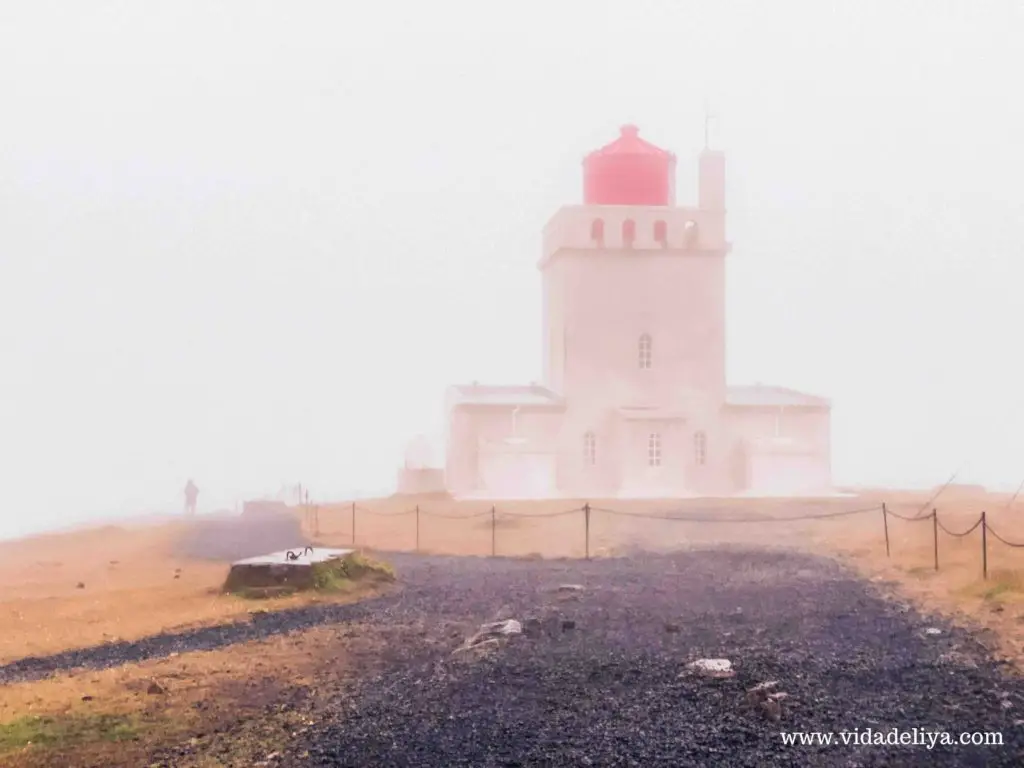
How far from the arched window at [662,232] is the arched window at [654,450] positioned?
5416 millimetres

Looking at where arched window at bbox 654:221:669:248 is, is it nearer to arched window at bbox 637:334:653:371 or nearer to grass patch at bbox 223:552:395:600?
arched window at bbox 637:334:653:371

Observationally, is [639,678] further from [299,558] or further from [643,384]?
[643,384]

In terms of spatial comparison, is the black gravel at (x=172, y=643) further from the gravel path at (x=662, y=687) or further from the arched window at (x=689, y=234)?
the arched window at (x=689, y=234)

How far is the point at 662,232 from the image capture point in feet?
97.6

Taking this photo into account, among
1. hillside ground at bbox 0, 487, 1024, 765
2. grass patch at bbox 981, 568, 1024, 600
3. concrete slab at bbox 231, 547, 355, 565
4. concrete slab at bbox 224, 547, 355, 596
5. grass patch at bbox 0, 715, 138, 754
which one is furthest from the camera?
concrete slab at bbox 231, 547, 355, 565

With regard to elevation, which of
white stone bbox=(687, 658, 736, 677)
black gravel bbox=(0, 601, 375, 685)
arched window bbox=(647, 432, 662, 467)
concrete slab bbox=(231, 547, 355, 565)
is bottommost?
black gravel bbox=(0, 601, 375, 685)

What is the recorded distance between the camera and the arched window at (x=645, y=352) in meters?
30.0

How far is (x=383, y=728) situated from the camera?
7328 millimetres

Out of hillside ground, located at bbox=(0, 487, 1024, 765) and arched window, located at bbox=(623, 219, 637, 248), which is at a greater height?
arched window, located at bbox=(623, 219, 637, 248)

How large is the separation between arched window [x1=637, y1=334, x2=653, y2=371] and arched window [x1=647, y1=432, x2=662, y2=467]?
2123 millimetres

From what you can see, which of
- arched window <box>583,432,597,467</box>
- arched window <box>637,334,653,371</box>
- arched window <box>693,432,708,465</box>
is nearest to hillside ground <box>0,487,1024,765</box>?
arched window <box>583,432,597,467</box>

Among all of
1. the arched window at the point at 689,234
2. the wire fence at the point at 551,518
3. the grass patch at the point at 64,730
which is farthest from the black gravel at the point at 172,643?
the arched window at the point at 689,234

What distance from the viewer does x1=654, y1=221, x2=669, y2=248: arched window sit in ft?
97.5

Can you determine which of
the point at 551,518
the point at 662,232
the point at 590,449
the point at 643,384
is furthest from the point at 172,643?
the point at 662,232
